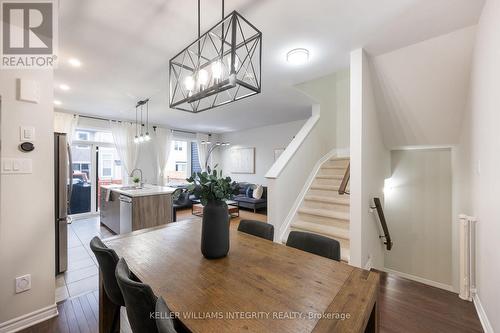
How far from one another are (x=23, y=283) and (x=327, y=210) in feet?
11.4

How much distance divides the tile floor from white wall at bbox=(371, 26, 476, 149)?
4.37 m

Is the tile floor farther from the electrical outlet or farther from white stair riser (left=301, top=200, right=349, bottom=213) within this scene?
white stair riser (left=301, top=200, right=349, bottom=213)

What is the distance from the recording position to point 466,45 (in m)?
2.18

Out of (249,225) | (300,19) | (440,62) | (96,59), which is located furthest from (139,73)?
(440,62)

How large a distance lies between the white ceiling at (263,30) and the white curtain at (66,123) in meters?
2.07

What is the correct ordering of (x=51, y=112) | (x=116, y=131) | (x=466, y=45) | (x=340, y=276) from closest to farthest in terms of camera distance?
(x=340, y=276), (x=51, y=112), (x=466, y=45), (x=116, y=131)

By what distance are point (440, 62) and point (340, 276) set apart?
2.72 meters

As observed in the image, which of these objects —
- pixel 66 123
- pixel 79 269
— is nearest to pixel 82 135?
pixel 66 123

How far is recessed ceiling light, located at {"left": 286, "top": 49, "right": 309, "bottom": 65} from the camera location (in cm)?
252

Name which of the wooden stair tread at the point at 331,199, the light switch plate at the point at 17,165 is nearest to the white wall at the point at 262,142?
the wooden stair tread at the point at 331,199

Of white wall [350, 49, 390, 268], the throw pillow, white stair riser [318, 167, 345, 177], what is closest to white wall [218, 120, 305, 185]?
the throw pillow

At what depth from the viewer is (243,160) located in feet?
25.3

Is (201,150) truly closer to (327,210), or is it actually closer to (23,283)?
(327,210)

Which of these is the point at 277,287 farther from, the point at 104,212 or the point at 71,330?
the point at 104,212
